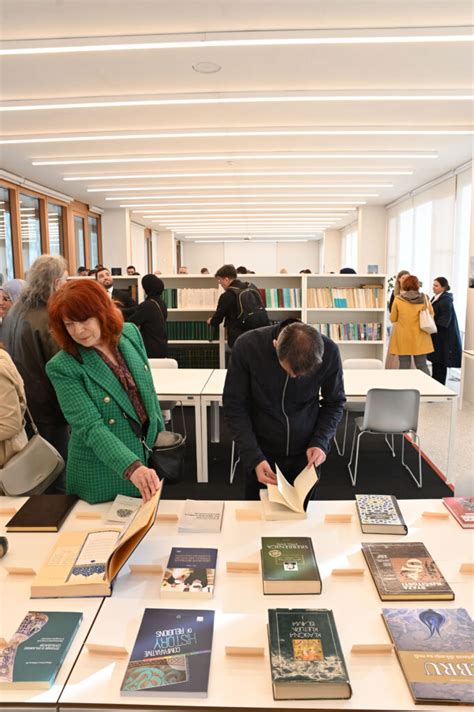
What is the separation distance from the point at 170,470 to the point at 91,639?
3.08 ft

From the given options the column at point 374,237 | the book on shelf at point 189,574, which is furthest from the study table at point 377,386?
the column at point 374,237

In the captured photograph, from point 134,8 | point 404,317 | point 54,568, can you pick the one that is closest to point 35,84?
point 134,8

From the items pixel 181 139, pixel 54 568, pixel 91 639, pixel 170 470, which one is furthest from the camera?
pixel 181 139

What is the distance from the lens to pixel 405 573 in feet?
4.95

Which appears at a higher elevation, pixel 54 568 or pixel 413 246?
pixel 413 246

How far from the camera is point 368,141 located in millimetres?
7273

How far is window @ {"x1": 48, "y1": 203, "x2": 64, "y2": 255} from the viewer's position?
11516mm

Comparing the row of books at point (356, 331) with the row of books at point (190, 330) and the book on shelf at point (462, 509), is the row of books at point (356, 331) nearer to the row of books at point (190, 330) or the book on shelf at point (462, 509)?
the row of books at point (190, 330)

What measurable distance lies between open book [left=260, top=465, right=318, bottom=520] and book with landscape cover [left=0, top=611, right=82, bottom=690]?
30.1 inches

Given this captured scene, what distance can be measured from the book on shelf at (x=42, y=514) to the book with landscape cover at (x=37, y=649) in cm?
46

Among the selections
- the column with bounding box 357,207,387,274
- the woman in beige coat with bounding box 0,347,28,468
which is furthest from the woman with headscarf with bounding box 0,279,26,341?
the column with bounding box 357,207,387,274

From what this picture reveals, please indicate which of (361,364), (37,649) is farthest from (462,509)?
(361,364)

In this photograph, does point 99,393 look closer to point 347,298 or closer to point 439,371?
point 347,298

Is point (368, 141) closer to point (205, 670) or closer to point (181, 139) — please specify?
point (181, 139)
